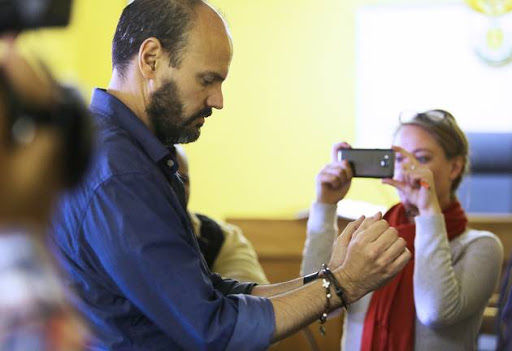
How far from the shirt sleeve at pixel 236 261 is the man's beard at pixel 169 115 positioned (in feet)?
2.34

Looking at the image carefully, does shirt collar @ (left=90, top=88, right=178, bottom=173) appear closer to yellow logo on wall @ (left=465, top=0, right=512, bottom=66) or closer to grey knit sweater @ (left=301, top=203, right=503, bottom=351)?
grey knit sweater @ (left=301, top=203, right=503, bottom=351)

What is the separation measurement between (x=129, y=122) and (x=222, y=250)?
33.5 inches

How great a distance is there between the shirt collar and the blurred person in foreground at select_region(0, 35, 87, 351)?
0.81 meters

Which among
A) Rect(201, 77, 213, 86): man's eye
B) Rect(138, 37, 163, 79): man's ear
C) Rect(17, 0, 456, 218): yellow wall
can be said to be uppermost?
Rect(138, 37, 163, 79): man's ear

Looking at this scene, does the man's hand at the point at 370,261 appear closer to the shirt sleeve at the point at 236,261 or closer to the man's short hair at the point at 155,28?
the man's short hair at the point at 155,28

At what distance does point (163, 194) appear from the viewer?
1.28m

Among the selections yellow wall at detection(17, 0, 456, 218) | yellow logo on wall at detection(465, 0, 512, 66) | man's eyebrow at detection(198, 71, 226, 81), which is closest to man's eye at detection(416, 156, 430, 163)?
man's eyebrow at detection(198, 71, 226, 81)

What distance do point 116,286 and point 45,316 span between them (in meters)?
0.77

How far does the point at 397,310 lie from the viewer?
1.95 meters

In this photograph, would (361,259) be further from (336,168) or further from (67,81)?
(67,81)

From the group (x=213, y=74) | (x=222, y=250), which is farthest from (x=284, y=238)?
(x=213, y=74)

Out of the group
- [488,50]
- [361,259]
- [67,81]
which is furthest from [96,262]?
[488,50]

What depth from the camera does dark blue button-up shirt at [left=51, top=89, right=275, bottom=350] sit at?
1227 millimetres

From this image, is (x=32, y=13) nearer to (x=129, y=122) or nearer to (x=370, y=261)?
(x=129, y=122)
